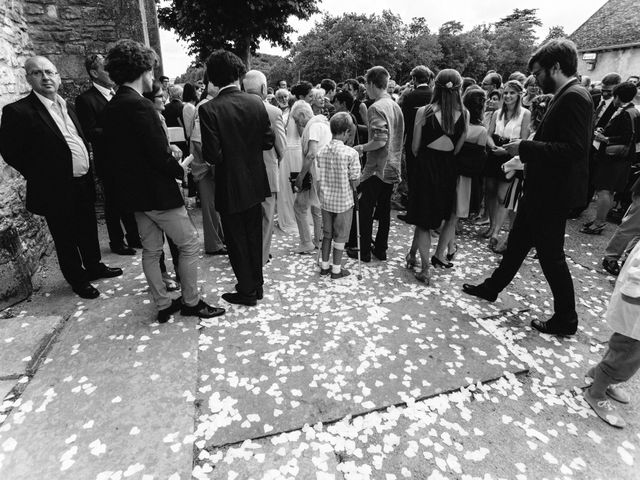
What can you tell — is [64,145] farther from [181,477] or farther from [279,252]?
[181,477]

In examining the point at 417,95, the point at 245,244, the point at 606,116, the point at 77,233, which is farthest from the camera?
the point at 606,116

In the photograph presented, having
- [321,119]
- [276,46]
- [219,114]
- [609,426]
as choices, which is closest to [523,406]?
[609,426]

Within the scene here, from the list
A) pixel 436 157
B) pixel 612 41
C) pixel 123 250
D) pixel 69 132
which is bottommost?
pixel 123 250

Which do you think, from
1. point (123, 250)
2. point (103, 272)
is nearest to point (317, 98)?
point (123, 250)

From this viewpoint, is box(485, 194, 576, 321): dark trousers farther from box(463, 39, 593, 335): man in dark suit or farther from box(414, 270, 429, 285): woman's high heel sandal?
box(414, 270, 429, 285): woman's high heel sandal

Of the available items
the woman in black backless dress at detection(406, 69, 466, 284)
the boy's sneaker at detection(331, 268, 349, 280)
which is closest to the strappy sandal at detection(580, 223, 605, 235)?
the woman in black backless dress at detection(406, 69, 466, 284)

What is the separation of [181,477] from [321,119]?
375cm

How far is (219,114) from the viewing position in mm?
3141

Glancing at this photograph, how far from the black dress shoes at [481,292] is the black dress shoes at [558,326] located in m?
0.50

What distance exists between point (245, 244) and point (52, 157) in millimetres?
1977

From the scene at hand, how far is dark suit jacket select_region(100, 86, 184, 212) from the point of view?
2.81 metres

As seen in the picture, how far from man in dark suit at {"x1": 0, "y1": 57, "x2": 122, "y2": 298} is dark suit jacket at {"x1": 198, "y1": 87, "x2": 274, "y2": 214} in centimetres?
155

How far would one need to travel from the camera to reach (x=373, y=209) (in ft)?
15.4

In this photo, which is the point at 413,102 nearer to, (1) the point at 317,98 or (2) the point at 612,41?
(1) the point at 317,98
